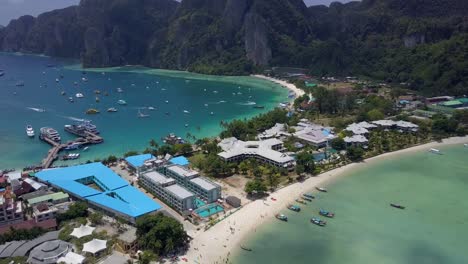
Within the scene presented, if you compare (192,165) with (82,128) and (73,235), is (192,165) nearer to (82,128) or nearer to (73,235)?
(73,235)

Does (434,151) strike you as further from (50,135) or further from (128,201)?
(50,135)

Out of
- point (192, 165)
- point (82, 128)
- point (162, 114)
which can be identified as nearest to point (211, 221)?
point (192, 165)

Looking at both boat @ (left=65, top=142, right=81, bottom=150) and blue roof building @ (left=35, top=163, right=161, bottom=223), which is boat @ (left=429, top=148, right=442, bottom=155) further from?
boat @ (left=65, top=142, right=81, bottom=150)

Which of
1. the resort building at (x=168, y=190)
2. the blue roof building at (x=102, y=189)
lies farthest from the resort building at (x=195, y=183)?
the blue roof building at (x=102, y=189)

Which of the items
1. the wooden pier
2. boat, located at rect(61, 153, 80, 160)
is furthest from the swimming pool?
boat, located at rect(61, 153, 80, 160)

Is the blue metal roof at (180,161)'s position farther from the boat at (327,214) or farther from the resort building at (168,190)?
the boat at (327,214)
